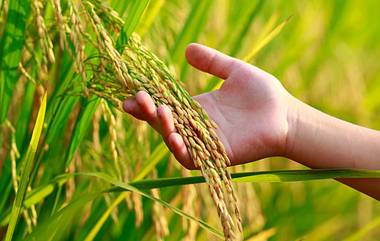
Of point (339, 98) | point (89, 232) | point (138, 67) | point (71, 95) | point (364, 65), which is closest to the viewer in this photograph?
point (138, 67)

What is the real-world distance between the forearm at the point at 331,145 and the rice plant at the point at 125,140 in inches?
6.7

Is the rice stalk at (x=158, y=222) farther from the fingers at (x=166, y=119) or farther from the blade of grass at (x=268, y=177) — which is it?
the fingers at (x=166, y=119)

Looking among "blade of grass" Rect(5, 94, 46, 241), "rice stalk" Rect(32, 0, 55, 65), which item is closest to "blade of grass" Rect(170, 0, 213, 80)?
"rice stalk" Rect(32, 0, 55, 65)

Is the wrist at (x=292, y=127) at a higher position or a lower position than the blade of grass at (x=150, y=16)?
higher

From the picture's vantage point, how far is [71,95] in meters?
1.73

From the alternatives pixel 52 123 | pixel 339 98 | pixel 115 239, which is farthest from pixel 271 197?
pixel 52 123

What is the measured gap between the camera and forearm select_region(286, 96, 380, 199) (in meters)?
1.82

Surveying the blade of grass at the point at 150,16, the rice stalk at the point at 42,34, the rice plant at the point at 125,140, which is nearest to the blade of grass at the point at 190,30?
the rice plant at the point at 125,140

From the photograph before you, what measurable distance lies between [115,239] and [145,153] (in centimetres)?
27

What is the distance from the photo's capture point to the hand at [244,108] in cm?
175

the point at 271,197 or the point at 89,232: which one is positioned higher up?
the point at 89,232

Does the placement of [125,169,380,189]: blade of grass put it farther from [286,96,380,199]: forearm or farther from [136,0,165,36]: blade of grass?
[136,0,165,36]: blade of grass

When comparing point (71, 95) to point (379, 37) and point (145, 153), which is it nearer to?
point (145, 153)

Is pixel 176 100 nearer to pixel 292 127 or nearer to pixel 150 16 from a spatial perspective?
pixel 292 127
